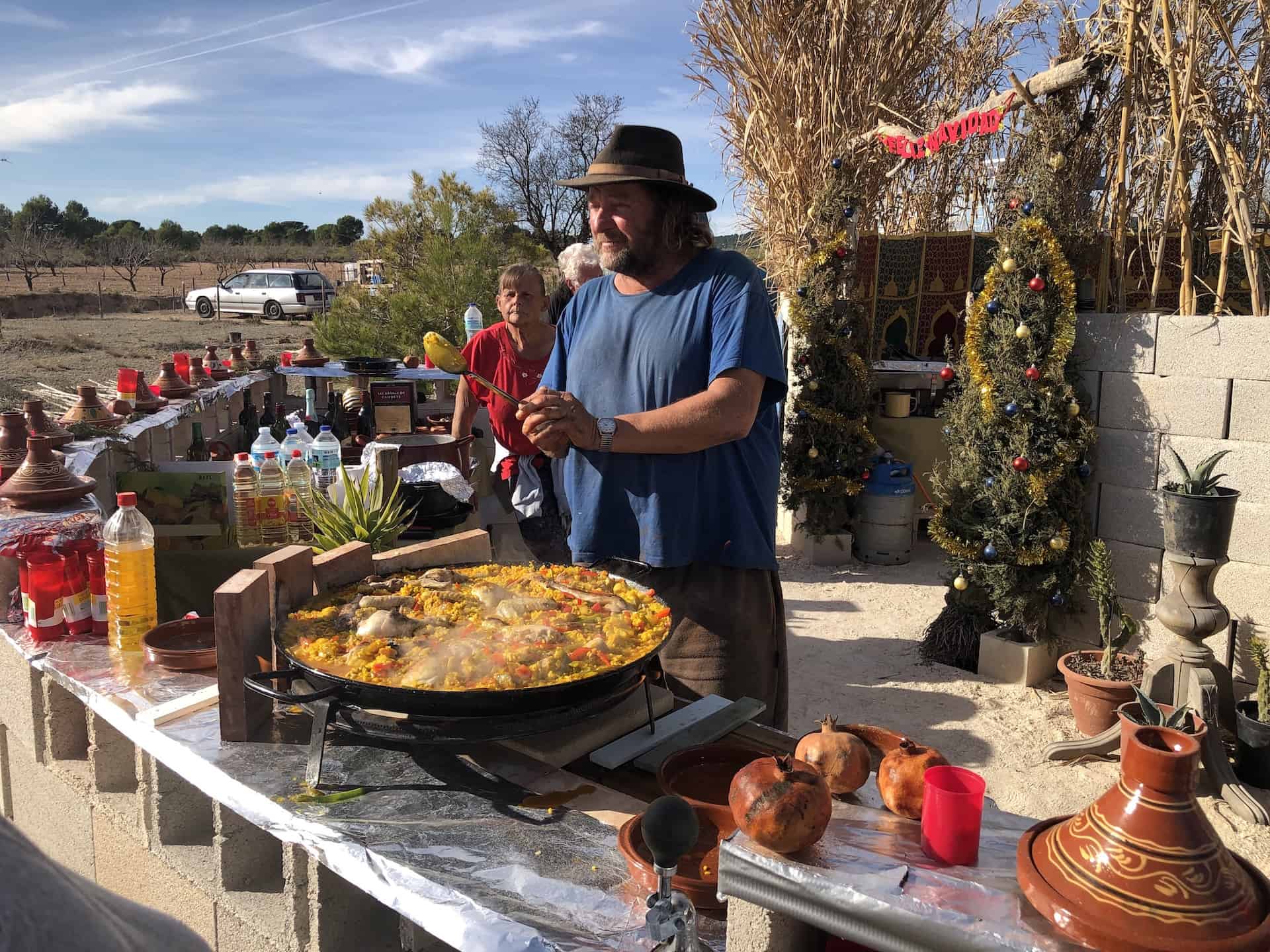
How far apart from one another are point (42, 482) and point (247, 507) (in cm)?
58

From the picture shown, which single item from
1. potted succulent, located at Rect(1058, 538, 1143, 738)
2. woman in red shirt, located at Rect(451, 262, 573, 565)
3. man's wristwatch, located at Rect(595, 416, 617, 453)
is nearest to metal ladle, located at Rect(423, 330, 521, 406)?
man's wristwatch, located at Rect(595, 416, 617, 453)

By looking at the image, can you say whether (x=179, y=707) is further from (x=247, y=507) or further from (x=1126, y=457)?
(x=1126, y=457)

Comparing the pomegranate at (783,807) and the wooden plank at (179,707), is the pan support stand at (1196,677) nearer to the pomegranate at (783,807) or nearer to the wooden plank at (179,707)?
the pomegranate at (783,807)

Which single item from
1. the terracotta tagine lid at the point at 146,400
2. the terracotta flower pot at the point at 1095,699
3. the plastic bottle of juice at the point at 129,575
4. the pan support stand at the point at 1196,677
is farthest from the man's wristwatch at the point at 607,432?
the terracotta tagine lid at the point at 146,400

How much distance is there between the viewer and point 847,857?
3.93 feet

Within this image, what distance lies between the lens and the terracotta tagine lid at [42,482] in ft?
9.25

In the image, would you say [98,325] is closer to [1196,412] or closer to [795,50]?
[795,50]

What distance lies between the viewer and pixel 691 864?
144 centimetres

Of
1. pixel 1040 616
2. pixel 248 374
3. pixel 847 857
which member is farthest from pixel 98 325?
pixel 847 857

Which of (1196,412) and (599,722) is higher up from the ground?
(1196,412)

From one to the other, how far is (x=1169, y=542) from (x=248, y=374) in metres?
6.29

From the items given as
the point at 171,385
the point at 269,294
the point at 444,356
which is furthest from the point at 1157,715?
the point at 269,294

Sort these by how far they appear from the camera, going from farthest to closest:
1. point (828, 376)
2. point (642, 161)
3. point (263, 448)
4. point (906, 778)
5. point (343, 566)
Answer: point (828, 376)
point (263, 448)
point (642, 161)
point (343, 566)
point (906, 778)

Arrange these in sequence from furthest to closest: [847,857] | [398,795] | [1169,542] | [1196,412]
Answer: [1196,412] → [1169,542] → [398,795] → [847,857]
